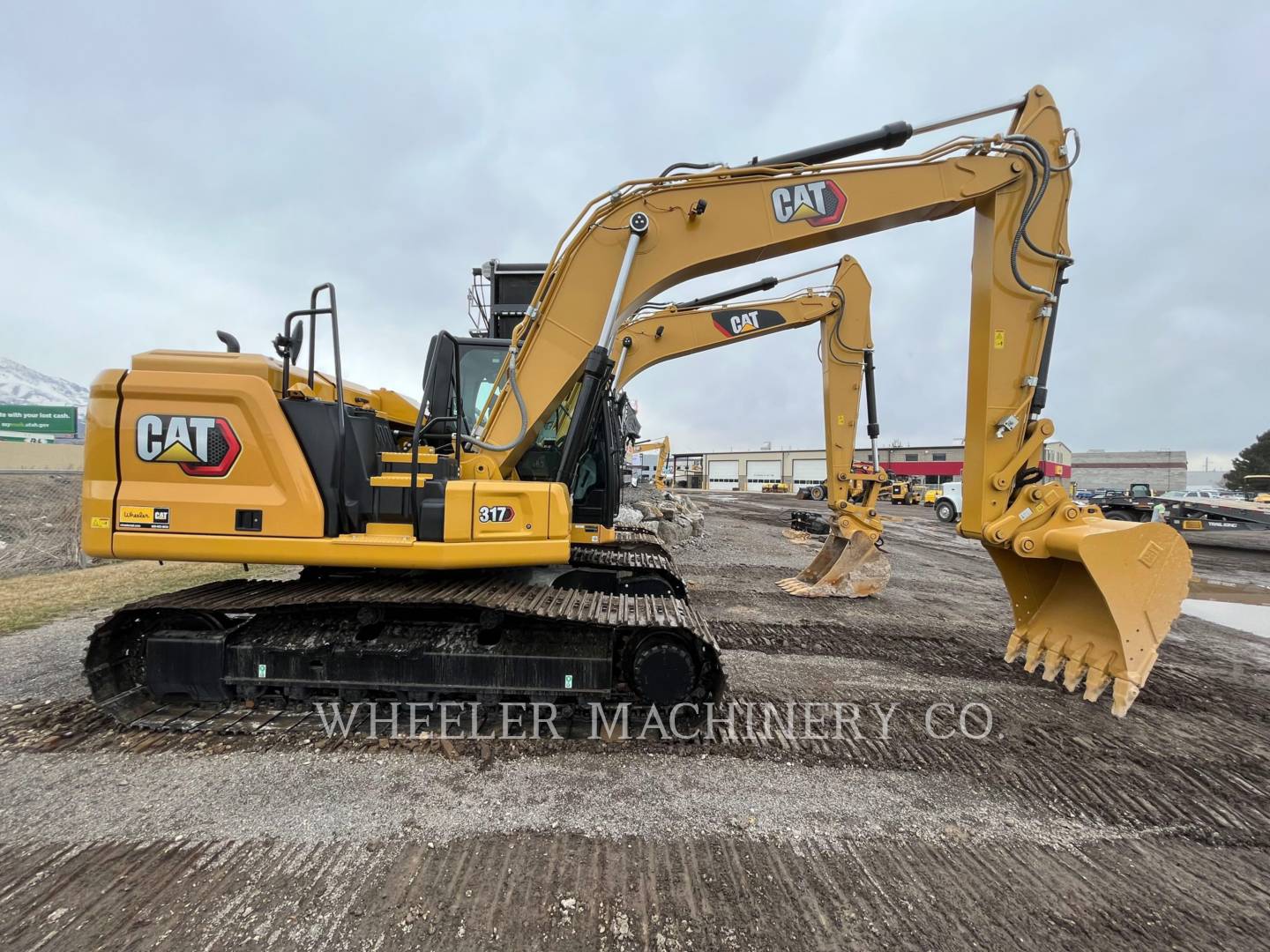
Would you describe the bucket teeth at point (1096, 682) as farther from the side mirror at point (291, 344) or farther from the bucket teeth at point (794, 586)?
the side mirror at point (291, 344)

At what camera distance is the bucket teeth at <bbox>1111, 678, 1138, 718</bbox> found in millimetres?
3484

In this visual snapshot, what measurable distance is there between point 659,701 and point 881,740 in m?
1.41

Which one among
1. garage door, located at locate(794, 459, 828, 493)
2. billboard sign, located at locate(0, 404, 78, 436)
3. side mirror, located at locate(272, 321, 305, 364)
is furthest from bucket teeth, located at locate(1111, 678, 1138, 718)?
garage door, located at locate(794, 459, 828, 493)

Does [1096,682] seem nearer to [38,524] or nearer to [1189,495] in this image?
[38,524]

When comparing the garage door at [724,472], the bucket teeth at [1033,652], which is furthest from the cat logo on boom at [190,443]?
the garage door at [724,472]

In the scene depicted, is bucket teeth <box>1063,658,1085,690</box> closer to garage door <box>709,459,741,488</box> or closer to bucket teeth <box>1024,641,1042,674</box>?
bucket teeth <box>1024,641,1042,674</box>

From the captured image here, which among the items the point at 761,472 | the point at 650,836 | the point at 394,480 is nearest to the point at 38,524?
the point at 394,480

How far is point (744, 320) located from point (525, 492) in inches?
238

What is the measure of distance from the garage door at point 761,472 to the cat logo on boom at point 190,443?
197 ft

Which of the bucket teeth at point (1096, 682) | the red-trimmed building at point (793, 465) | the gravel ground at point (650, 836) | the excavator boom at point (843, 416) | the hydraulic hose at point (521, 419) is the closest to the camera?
the gravel ground at point (650, 836)

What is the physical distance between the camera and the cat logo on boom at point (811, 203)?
4.06 m

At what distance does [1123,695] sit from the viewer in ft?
11.6

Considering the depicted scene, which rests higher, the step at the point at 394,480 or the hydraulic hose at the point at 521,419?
the hydraulic hose at the point at 521,419

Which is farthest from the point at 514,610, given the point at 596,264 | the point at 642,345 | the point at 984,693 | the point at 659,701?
the point at 642,345
